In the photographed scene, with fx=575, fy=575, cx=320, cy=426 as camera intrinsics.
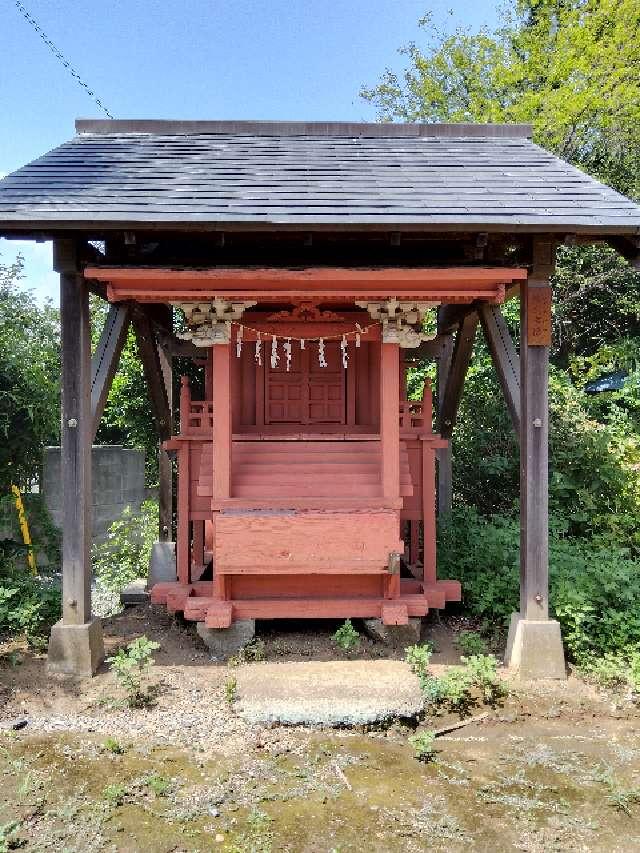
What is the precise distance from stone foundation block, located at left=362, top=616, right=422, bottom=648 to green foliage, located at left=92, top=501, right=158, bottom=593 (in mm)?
4394

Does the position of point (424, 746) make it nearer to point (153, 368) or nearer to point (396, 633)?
point (396, 633)

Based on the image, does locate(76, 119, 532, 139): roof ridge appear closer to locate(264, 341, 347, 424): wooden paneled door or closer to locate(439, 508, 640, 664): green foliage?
locate(264, 341, 347, 424): wooden paneled door

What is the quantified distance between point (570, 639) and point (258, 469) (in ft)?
10.6

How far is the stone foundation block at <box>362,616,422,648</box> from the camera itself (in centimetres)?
555

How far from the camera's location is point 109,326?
551 cm

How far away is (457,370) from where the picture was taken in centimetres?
759

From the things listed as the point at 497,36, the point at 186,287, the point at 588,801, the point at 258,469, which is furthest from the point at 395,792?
the point at 497,36

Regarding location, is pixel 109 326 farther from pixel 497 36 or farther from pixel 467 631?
pixel 497 36

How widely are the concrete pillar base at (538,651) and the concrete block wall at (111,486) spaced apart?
751 centimetres

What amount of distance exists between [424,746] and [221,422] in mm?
3141

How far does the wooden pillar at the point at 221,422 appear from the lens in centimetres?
536

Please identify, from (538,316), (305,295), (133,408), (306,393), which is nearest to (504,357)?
(538,316)

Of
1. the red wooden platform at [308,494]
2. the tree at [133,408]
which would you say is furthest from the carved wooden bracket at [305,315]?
the tree at [133,408]

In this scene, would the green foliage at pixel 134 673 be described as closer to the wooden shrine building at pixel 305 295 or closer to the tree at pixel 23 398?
the wooden shrine building at pixel 305 295
